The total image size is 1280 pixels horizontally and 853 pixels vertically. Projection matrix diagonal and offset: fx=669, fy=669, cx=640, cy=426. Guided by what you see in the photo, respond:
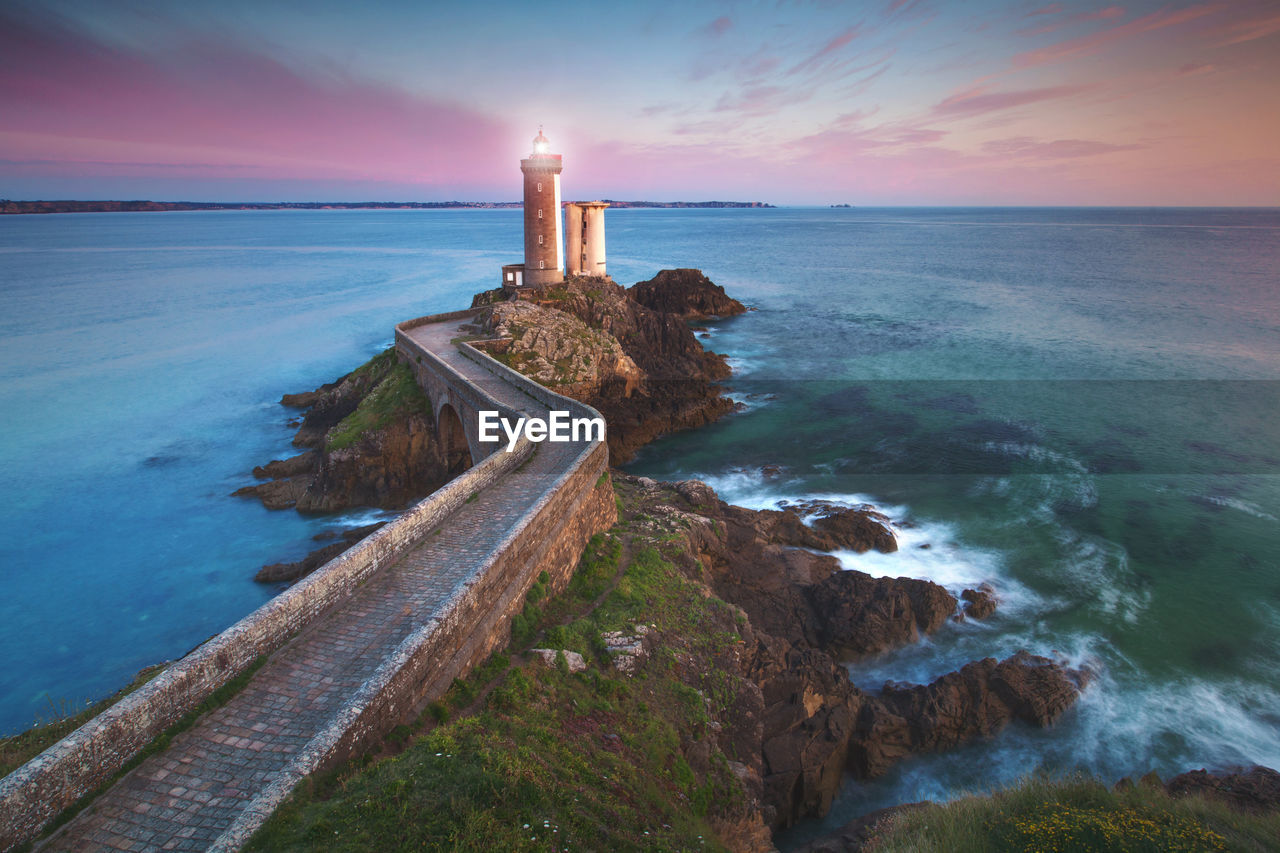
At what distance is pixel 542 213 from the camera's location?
115 ft

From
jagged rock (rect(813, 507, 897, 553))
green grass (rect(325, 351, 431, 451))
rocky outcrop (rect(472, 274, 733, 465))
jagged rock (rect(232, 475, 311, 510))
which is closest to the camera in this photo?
jagged rock (rect(813, 507, 897, 553))

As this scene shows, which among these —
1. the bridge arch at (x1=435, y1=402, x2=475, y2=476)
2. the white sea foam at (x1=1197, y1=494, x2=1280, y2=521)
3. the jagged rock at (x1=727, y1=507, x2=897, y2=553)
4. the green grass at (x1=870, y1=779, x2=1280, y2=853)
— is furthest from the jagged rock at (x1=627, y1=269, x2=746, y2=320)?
the green grass at (x1=870, y1=779, x2=1280, y2=853)

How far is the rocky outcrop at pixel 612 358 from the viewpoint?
27.1 meters

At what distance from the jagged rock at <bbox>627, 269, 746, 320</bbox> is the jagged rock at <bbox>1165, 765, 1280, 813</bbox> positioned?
135 feet

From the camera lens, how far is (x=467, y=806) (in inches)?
241

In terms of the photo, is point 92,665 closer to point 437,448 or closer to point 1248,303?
point 437,448

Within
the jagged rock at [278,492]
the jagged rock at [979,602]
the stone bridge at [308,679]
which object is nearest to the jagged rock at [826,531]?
the jagged rock at [979,602]

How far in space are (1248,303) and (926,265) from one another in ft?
119

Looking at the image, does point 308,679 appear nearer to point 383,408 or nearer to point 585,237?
point 383,408

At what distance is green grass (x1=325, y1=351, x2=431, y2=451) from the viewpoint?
2325 cm

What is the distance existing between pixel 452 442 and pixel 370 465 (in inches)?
110

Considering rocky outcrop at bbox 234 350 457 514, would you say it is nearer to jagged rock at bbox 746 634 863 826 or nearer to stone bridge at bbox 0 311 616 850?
stone bridge at bbox 0 311 616 850

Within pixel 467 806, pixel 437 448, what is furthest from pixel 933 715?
pixel 437 448

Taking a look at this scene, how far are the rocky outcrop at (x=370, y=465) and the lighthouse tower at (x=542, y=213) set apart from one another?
41.4ft
